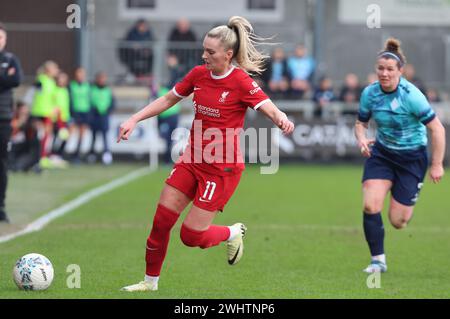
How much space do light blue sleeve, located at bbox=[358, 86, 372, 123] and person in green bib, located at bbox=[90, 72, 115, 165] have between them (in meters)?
14.8

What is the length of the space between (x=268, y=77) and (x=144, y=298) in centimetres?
1818

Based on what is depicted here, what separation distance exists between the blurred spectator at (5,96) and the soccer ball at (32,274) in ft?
15.2

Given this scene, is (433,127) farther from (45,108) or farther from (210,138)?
(45,108)

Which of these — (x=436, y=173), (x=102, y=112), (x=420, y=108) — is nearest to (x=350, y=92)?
(x=102, y=112)

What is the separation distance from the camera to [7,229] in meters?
12.5

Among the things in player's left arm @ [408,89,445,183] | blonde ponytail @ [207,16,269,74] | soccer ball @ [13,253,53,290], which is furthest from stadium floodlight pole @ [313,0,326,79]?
soccer ball @ [13,253,53,290]

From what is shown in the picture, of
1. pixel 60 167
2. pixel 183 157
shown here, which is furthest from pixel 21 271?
pixel 60 167

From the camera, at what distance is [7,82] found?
12.6 meters

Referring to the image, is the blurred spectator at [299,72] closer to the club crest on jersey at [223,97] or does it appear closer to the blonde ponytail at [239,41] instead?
the blonde ponytail at [239,41]

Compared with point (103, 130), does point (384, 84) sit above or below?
above

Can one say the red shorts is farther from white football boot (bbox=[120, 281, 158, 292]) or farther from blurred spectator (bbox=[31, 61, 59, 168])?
blurred spectator (bbox=[31, 61, 59, 168])

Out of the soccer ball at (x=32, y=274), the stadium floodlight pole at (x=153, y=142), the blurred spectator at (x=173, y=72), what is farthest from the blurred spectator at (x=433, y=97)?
the soccer ball at (x=32, y=274)

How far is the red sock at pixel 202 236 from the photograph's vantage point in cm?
852
